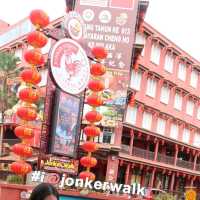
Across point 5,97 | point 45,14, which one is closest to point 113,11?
point 5,97

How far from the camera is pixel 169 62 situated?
151ft

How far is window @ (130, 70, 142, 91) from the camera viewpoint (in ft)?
133

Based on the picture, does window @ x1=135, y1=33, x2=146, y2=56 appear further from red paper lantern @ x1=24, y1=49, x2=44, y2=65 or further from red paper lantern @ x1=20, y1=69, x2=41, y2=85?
red paper lantern @ x1=20, y1=69, x2=41, y2=85

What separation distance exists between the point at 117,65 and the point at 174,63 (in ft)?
35.4

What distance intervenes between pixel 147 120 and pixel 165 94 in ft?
11.6

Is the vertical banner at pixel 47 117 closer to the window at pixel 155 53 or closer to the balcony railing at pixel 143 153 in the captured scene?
the balcony railing at pixel 143 153

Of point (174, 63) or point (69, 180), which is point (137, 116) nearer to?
point (174, 63)

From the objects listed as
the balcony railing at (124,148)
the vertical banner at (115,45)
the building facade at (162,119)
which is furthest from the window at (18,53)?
the balcony railing at (124,148)

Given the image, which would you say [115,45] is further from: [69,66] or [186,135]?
[69,66]

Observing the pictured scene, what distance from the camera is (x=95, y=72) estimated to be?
17.3 meters

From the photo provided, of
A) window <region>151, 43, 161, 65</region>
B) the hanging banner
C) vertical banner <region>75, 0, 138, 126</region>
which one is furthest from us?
window <region>151, 43, 161, 65</region>

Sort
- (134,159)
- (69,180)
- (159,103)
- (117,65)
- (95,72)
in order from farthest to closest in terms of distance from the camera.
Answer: (159,103), (134,159), (117,65), (69,180), (95,72)

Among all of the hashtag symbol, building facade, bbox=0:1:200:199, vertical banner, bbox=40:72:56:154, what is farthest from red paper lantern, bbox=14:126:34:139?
building facade, bbox=0:1:200:199

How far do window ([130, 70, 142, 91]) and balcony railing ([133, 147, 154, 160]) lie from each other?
4.69m
